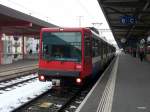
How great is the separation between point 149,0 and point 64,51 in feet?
36.2

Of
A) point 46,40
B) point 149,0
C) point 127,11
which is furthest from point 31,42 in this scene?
point 46,40

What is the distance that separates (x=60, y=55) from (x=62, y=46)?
348 mm

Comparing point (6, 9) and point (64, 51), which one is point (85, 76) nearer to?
point (64, 51)

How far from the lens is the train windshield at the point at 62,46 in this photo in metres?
14.8

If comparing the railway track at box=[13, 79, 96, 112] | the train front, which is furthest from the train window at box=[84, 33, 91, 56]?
the railway track at box=[13, 79, 96, 112]

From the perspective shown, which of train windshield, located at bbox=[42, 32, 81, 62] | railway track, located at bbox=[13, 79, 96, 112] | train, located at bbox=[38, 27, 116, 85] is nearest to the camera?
railway track, located at bbox=[13, 79, 96, 112]

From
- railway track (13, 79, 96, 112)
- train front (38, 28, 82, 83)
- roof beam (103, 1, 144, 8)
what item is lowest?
railway track (13, 79, 96, 112)

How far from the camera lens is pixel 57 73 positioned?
14648 millimetres

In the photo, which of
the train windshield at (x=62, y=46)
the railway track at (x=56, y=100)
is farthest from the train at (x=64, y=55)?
the railway track at (x=56, y=100)

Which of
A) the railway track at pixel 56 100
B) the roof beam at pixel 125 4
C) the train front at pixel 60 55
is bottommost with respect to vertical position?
the railway track at pixel 56 100

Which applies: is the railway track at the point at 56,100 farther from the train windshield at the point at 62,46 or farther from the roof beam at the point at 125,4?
the roof beam at the point at 125,4

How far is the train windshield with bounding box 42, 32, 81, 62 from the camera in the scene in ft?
48.6

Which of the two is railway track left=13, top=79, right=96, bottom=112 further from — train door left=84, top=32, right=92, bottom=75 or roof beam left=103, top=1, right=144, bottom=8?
roof beam left=103, top=1, right=144, bottom=8

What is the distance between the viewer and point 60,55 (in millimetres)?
14938
